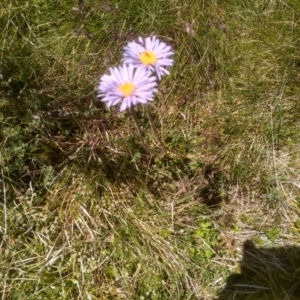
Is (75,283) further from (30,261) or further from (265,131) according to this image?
(265,131)

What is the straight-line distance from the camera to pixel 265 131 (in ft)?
7.01

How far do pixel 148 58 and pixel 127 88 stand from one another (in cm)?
15

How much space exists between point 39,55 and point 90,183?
0.65 m

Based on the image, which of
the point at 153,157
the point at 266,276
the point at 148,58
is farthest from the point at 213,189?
the point at 148,58

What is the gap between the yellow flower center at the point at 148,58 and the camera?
4.97ft

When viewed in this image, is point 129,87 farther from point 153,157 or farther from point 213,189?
point 213,189

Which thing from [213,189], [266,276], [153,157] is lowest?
[266,276]

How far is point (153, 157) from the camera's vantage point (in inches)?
81.7

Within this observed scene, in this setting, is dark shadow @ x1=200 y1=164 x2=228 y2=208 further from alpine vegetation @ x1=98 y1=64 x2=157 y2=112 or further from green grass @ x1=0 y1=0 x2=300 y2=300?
alpine vegetation @ x1=98 y1=64 x2=157 y2=112

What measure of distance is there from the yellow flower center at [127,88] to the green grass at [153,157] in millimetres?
659

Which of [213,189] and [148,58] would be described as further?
[213,189]

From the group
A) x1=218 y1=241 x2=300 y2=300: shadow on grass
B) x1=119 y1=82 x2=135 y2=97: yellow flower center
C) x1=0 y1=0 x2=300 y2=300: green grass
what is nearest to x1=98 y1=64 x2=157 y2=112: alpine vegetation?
x1=119 y1=82 x2=135 y2=97: yellow flower center

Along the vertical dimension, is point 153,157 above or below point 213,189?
above

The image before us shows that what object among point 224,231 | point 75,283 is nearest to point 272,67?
point 224,231
